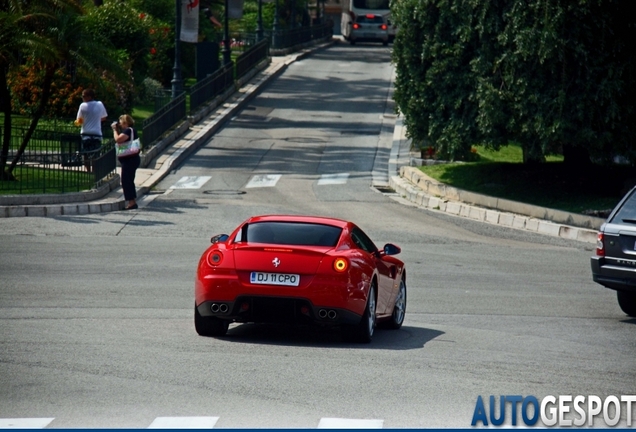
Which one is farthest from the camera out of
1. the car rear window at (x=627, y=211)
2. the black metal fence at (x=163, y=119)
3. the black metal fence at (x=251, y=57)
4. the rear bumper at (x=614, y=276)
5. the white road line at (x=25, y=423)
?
the black metal fence at (x=251, y=57)

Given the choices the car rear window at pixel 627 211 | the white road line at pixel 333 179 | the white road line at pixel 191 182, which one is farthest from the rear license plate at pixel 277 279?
the white road line at pixel 333 179

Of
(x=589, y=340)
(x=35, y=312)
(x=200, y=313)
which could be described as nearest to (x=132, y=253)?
(x=35, y=312)

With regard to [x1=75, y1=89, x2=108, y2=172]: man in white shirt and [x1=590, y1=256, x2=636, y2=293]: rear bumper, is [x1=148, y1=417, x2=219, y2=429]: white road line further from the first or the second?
[x1=75, y1=89, x2=108, y2=172]: man in white shirt

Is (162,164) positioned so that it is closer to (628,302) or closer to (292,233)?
(628,302)

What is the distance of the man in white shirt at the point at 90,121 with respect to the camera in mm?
25406

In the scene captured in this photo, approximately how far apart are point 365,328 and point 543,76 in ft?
47.3

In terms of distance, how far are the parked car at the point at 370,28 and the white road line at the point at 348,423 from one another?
65.1 m

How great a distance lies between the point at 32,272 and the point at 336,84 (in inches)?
1358

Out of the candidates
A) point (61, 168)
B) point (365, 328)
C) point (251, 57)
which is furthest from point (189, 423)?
point (251, 57)

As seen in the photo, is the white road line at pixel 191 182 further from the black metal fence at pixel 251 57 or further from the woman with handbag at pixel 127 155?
the black metal fence at pixel 251 57

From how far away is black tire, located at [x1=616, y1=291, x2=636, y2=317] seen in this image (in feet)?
46.9

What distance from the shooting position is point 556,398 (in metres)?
9.33

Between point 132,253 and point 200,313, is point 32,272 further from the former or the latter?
point 200,313

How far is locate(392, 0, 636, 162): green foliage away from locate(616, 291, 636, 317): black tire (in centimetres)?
1045
